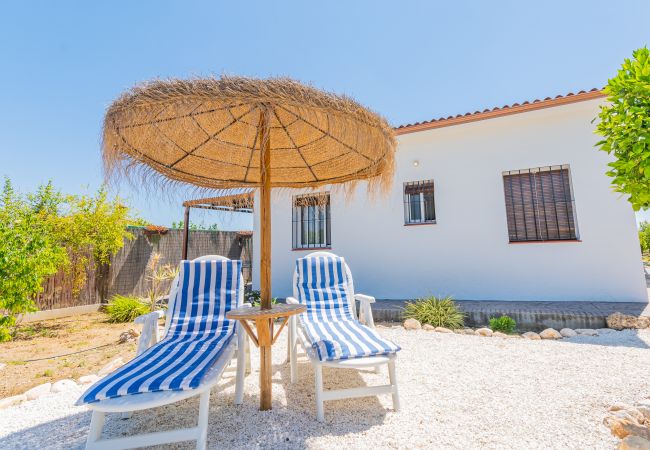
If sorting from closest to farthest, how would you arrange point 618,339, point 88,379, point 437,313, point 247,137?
point 247,137 → point 88,379 → point 618,339 → point 437,313

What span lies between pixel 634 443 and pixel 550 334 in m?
3.23

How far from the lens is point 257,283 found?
8703 millimetres

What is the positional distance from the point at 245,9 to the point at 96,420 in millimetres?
7981

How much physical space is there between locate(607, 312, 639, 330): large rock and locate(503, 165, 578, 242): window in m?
1.96

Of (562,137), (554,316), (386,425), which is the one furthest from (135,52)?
(554,316)

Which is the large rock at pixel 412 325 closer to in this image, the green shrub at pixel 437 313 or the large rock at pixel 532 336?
the green shrub at pixel 437 313

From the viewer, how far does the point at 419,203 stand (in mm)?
7621

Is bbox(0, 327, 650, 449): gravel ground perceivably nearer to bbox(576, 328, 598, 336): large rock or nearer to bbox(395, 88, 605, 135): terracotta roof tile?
bbox(576, 328, 598, 336): large rock

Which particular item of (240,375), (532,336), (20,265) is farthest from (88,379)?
(532,336)

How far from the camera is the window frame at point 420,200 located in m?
7.43

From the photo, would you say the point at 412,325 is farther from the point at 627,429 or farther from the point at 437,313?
the point at 627,429

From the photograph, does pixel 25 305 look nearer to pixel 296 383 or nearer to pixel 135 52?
pixel 296 383

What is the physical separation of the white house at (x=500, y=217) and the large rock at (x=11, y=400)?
4525 millimetres

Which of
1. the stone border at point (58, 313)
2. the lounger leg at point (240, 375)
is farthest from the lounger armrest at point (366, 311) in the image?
the stone border at point (58, 313)
